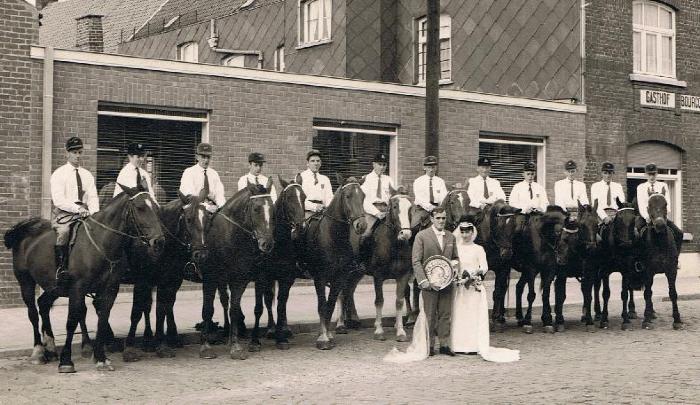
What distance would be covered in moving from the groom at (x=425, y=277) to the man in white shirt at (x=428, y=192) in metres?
1.93

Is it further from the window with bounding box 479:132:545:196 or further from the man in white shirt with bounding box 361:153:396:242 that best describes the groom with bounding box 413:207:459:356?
the window with bounding box 479:132:545:196

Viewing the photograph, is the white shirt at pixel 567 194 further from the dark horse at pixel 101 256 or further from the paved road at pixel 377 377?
the dark horse at pixel 101 256

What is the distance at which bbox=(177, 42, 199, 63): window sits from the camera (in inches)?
1253

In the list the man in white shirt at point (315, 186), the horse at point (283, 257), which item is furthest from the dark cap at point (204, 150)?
the man in white shirt at point (315, 186)

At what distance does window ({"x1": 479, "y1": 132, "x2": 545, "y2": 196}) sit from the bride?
9581 mm

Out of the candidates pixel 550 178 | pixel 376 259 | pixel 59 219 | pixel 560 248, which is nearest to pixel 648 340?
pixel 560 248

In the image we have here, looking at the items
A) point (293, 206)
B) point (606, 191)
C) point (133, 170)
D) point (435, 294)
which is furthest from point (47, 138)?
point (606, 191)

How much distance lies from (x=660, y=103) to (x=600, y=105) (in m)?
2.25

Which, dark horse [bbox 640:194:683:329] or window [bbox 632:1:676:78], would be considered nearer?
dark horse [bbox 640:194:683:329]

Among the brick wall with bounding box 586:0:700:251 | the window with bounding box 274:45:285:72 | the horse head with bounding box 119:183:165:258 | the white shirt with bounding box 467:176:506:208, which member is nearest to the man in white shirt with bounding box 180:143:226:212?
the horse head with bounding box 119:183:165:258

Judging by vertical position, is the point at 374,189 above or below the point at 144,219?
above

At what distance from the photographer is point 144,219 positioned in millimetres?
10227

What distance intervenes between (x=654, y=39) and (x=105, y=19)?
76.1 feet

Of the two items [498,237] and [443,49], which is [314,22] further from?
[498,237]
